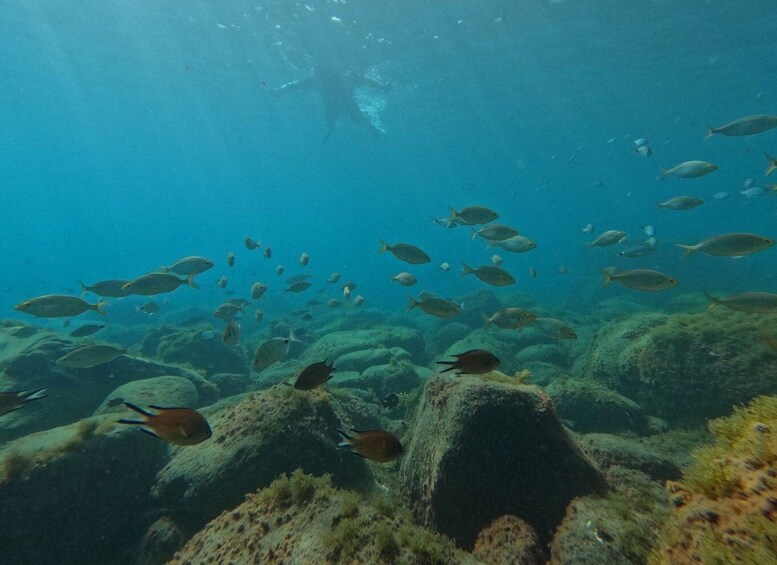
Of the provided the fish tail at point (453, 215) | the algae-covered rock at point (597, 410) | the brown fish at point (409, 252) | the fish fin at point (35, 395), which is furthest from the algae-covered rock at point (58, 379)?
the algae-covered rock at point (597, 410)

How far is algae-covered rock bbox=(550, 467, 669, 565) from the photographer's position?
2752mm

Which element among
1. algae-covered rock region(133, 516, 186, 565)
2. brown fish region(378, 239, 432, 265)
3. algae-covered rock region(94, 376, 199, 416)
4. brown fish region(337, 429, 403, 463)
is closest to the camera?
brown fish region(337, 429, 403, 463)

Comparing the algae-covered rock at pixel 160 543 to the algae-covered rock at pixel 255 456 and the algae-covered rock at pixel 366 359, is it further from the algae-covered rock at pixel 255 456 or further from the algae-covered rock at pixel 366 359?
the algae-covered rock at pixel 366 359

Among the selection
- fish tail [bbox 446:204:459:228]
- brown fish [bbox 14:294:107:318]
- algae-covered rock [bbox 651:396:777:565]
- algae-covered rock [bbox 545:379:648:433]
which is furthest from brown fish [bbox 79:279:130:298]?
algae-covered rock [bbox 651:396:777:565]

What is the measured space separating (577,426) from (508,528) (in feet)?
15.8

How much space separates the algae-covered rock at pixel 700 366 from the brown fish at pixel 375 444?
6.58 meters

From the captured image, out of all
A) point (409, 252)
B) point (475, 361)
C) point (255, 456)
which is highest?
point (409, 252)

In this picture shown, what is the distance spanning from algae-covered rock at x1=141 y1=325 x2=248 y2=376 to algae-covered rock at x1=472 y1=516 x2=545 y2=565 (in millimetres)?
11943

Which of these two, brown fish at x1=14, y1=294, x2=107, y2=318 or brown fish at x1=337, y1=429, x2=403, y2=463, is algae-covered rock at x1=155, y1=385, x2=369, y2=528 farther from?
brown fish at x1=14, y1=294, x2=107, y2=318

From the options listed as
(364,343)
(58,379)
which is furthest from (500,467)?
(364,343)

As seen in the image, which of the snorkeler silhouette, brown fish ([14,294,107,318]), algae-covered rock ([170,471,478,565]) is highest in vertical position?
the snorkeler silhouette

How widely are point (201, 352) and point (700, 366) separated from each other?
14.0m

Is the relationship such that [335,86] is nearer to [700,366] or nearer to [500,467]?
[700,366]

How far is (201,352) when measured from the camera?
13.3 m
